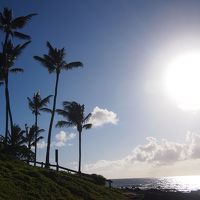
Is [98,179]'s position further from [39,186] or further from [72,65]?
[39,186]

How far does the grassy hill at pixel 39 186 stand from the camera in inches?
816

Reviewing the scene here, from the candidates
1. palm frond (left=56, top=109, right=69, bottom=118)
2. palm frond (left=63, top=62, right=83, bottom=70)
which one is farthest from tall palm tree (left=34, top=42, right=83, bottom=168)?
palm frond (left=56, top=109, right=69, bottom=118)

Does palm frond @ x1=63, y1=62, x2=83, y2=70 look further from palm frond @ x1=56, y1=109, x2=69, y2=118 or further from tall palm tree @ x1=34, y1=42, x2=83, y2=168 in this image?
palm frond @ x1=56, y1=109, x2=69, y2=118

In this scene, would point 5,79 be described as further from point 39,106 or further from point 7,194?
point 7,194

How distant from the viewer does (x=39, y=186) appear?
23672mm

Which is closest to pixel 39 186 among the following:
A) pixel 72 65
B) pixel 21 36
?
pixel 21 36

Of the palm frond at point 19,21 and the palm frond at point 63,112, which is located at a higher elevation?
the palm frond at point 19,21

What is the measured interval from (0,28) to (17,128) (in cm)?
2159

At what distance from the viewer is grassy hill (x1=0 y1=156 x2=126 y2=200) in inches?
816

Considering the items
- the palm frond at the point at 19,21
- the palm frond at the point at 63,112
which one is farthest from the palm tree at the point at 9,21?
the palm frond at the point at 63,112

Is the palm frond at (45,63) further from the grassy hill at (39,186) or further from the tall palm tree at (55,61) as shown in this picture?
the grassy hill at (39,186)

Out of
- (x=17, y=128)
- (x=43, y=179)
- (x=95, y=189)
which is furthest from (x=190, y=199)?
(x=17, y=128)

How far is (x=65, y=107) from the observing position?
180 ft

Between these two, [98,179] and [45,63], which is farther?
[45,63]
